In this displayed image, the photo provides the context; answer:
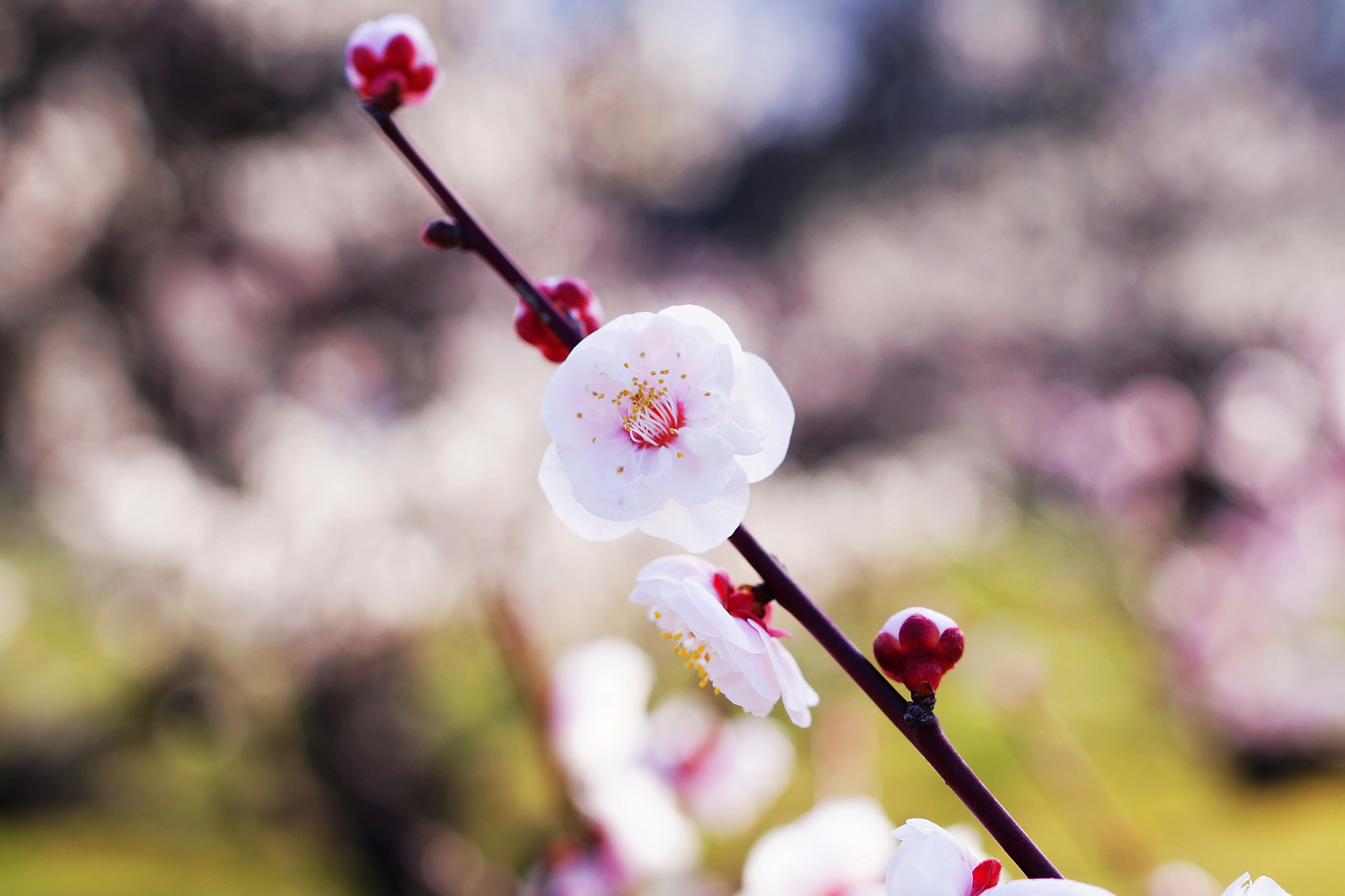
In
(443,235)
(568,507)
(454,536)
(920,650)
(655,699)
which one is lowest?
(920,650)

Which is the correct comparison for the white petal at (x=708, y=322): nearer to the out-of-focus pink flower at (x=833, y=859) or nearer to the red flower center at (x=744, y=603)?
the red flower center at (x=744, y=603)

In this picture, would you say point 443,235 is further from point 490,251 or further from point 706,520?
point 706,520

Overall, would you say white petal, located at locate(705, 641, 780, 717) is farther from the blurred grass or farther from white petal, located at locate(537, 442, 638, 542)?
the blurred grass

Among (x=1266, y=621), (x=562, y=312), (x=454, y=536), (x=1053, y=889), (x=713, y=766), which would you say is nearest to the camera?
(x=1053, y=889)

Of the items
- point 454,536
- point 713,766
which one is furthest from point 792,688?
point 454,536

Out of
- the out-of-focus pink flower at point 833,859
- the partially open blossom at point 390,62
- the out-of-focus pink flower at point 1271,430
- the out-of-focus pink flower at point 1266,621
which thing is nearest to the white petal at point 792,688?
the out-of-focus pink flower at point 833,859

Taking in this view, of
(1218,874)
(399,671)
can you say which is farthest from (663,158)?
(1218,874)
